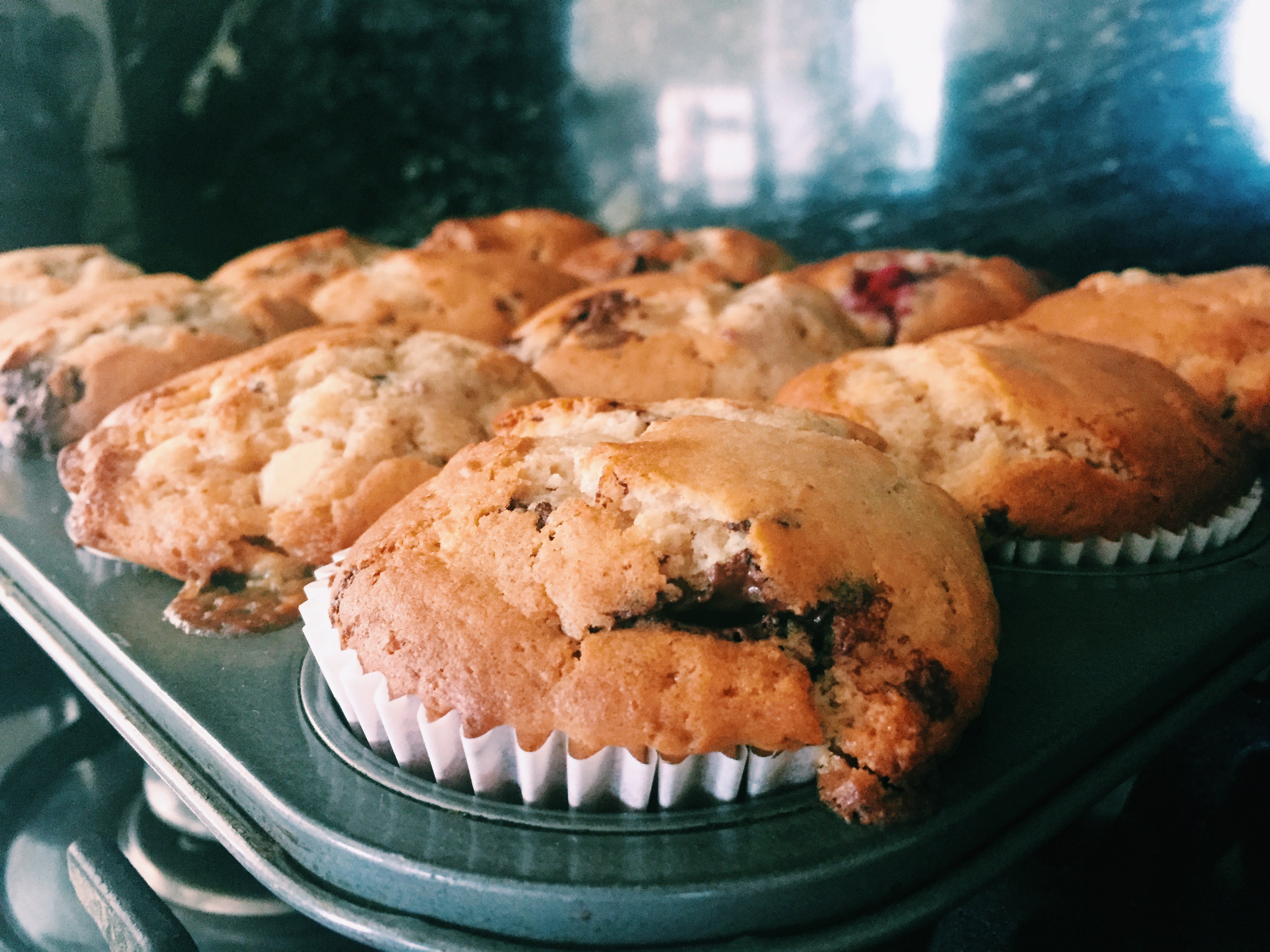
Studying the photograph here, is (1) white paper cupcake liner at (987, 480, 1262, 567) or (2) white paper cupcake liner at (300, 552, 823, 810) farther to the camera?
(1) white paper cupcake liner at (987, 480, 1262, 567)

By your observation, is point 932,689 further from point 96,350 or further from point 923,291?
point 96,350

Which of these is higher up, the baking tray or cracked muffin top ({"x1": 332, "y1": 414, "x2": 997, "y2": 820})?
cracked muffin top ({"x1": 332, "y1": 414, "x2": 997, "y2": 820})

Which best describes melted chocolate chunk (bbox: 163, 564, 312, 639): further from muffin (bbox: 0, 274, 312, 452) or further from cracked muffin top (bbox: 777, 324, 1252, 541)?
cracked muffin top (bbox: 777, 324, 1252, 541)

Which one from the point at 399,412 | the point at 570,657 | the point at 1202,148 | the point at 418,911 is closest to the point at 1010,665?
the point at 570,657

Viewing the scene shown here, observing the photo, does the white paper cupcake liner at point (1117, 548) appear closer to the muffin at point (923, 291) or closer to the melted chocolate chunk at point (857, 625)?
the melted chocolate chunk at point (857, 625)

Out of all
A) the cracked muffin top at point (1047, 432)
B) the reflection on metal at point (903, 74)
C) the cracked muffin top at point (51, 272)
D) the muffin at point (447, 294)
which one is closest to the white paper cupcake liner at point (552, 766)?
the cracked muffin top at point (1047, 432)

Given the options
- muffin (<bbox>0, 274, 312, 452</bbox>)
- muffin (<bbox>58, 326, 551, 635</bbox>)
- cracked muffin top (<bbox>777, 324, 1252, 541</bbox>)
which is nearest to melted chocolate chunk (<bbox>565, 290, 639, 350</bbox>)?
muffin (<bbox>58, 326, 551, 635</bbox>)

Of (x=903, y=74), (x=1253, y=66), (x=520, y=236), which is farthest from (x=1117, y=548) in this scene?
(x=520, y=236)
